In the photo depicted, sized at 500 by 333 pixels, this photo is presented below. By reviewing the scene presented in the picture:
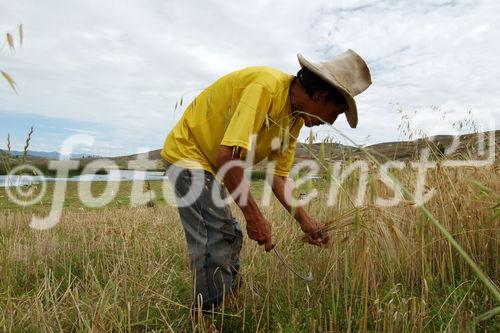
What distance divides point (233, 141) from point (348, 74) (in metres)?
0.91

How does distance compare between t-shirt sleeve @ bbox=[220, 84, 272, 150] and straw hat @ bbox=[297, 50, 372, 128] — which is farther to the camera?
straw hat @ bbox=[297, 50, 372, 128]

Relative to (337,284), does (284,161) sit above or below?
above

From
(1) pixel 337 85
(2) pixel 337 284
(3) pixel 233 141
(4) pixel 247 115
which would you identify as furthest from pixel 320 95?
(2) pixel 337 284

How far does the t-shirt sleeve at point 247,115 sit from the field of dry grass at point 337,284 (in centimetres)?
70

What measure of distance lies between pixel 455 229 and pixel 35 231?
5397mm

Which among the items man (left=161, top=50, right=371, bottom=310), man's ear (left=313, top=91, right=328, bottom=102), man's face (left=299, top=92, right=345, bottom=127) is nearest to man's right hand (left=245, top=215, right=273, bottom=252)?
man (left=161, top=50, right=371, bottom=310)

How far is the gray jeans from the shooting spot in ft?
10.2

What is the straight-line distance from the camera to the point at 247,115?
8.75ft

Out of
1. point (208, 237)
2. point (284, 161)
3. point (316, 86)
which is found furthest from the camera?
point (284, 161)

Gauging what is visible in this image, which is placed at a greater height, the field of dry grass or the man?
the man

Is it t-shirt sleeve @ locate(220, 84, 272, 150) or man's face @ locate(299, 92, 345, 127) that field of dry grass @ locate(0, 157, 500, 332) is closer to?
man's face @ locate(299, 92, 345, 127)

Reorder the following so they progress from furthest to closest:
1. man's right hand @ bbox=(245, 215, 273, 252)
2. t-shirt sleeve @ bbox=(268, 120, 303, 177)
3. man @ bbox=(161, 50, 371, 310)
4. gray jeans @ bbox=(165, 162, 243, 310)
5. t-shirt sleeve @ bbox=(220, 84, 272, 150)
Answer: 1. t-shirt sleeve @ bbox=(268, 120, 303, 177)
2. gray jeans @ bbox=(165, 162, 243, 310)
3. man's right hand @ bbox=(245, 215, 273, 252)
4. man @ bbox=(161, 50, 371, 310)
5. t-shirt sleeve @ bbox=(220, 84, 272, 150)

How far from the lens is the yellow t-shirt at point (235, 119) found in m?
2.69

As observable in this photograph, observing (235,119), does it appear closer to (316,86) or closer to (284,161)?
(316,86)
